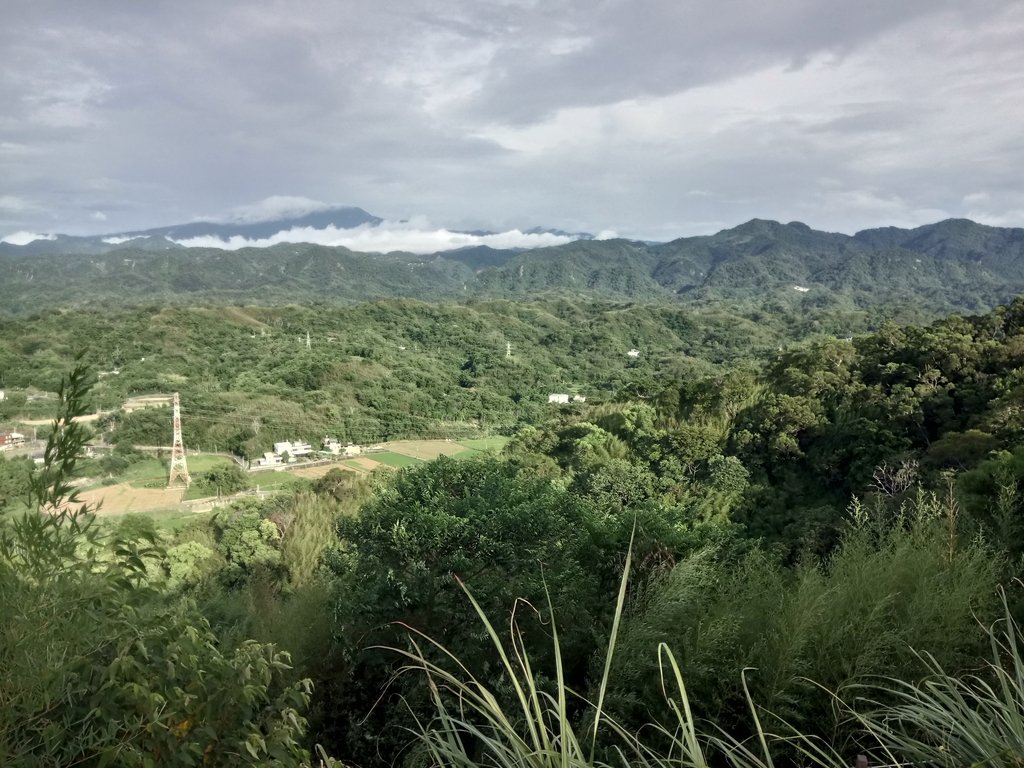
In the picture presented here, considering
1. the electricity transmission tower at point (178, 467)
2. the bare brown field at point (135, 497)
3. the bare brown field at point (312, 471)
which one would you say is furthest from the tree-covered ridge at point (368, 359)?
the bare brown field at point (312, 471)

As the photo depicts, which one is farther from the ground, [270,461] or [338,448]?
[270,461]

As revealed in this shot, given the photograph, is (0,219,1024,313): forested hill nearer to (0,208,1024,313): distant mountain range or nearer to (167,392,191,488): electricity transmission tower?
(0,208,1024,313): distant mountain range

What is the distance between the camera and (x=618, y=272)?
163 metres

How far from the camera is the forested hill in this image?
118 meters

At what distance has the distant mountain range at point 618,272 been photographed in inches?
4638

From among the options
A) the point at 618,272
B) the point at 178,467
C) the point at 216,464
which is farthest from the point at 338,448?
the point at 618,272

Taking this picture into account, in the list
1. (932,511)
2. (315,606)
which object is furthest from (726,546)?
(315,606)

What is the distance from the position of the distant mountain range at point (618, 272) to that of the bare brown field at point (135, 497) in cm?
8847

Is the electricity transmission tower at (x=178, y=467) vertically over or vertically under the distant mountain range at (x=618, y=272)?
under

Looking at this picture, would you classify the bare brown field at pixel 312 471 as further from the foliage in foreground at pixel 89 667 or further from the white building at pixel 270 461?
the foliage in foreground at pixel 89 667

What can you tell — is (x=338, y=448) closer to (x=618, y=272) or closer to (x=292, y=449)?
(x=292, y=449)

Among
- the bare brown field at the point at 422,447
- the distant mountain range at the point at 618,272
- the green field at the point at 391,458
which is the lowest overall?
the bare brown field at the point at 422,447

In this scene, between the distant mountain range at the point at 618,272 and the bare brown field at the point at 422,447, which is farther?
the distant mountain range at the point at 618,272

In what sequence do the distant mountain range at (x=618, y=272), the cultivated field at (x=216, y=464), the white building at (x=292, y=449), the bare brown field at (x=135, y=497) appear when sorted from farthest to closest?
the distant mountain range at (x=618, y=272) < the white building at (x=292, y=449) < the cultivated field at (x=216, y=464) < the bare brown field at (x=135, y=497)
